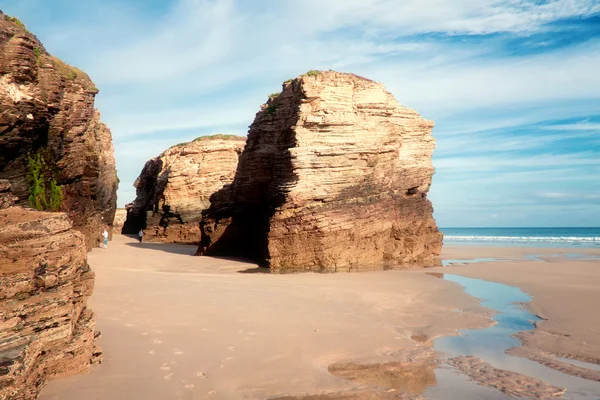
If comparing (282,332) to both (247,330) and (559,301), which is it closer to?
(247,330)

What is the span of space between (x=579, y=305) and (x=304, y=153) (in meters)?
10.4

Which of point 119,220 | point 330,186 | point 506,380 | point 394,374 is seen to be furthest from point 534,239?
point 394,374

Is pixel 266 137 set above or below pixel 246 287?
above

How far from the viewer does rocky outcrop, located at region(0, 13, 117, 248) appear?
8.55 m

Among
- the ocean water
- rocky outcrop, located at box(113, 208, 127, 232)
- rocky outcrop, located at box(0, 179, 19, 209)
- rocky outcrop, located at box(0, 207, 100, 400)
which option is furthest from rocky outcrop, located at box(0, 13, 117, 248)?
the ocean water

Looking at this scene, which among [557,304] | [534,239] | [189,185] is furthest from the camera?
[534,239]

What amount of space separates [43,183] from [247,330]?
7146mm

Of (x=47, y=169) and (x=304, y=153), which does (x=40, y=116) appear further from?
(x=304, y=153)

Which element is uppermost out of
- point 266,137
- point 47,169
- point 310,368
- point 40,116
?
point 266,137

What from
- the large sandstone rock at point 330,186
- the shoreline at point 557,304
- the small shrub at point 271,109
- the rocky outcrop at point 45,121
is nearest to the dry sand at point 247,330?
the shoreline at point 557,304

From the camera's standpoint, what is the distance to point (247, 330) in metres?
7.93

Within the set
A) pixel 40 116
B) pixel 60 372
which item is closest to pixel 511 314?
pixel 60 372

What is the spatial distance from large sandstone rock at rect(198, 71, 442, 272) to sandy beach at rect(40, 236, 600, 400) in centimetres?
312

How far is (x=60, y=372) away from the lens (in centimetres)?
527
